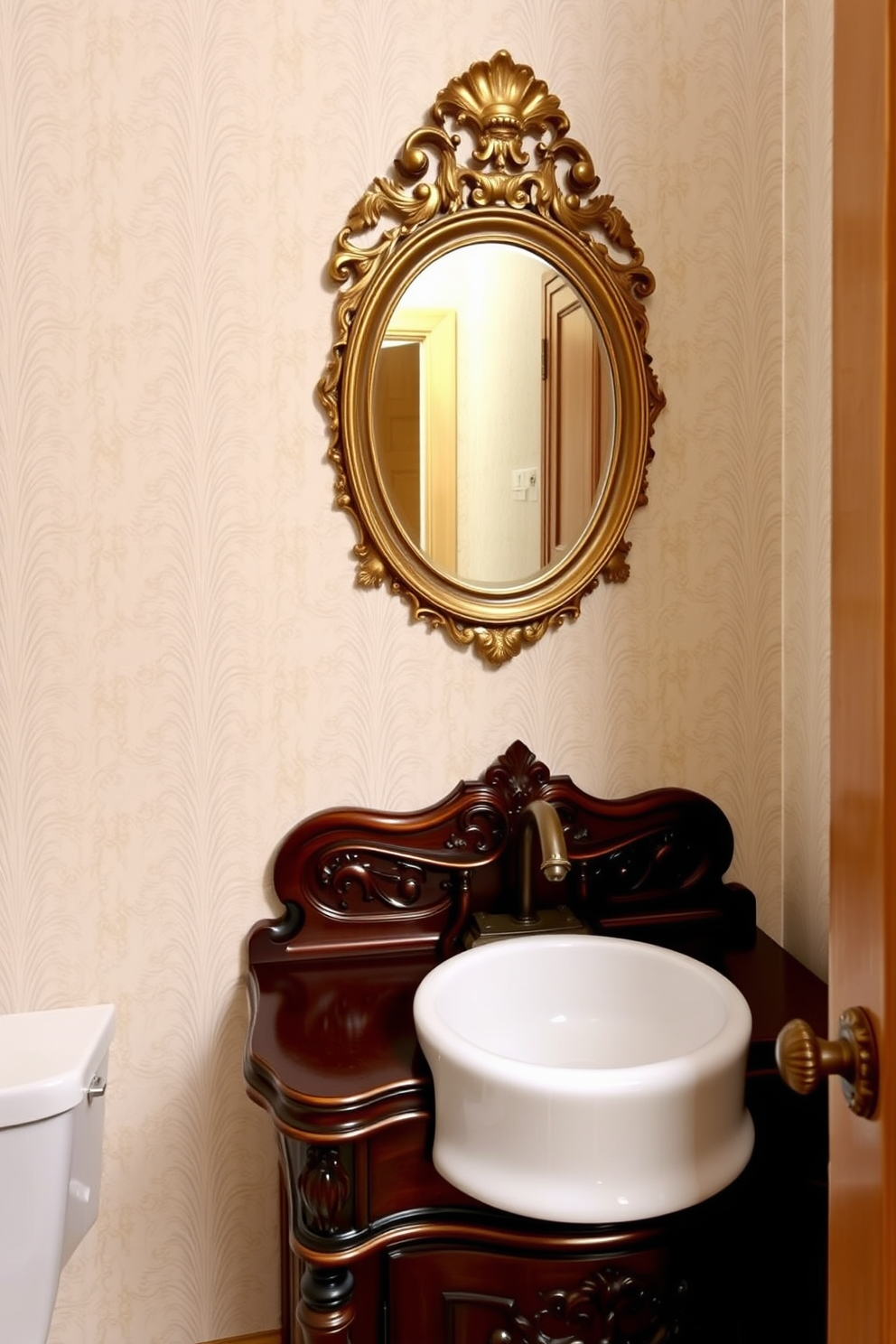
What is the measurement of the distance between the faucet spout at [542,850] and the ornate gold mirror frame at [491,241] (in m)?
0.25

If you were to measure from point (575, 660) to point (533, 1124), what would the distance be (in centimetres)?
74

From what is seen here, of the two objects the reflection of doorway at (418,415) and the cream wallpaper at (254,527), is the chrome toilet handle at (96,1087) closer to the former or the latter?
the cream wallpaper at (254,527)

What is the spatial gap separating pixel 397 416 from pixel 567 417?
0.84ft

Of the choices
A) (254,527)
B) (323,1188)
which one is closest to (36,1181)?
(323,1188)

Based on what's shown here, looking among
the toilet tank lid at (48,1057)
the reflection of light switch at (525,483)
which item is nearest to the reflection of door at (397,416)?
the reflection of light switch at (525,483)

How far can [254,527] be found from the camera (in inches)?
60.3

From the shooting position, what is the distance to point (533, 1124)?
1085 mm

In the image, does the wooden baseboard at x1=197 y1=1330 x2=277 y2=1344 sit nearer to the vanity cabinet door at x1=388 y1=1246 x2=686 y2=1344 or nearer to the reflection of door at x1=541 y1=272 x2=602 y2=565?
the vanity cabinet door at x1=388 y1=1246 x2=686 y2=1344

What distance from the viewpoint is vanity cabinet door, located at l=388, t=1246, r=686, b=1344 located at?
1.20 m

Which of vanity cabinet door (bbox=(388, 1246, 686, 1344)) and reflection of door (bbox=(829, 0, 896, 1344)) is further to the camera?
vanity cabinet door (bbox=(388, 1246, 686, 1344))

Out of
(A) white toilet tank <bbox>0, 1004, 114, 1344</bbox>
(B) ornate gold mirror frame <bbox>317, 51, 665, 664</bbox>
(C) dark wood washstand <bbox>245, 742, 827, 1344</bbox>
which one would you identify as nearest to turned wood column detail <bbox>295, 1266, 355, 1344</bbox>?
(C) dark wood washstand <bbox>245, 742, 827, 1344</bbox>

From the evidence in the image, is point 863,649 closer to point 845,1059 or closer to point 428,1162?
point 845,1059

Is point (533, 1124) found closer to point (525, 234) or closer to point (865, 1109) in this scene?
point (865, 1109)

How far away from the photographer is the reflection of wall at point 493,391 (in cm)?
156
